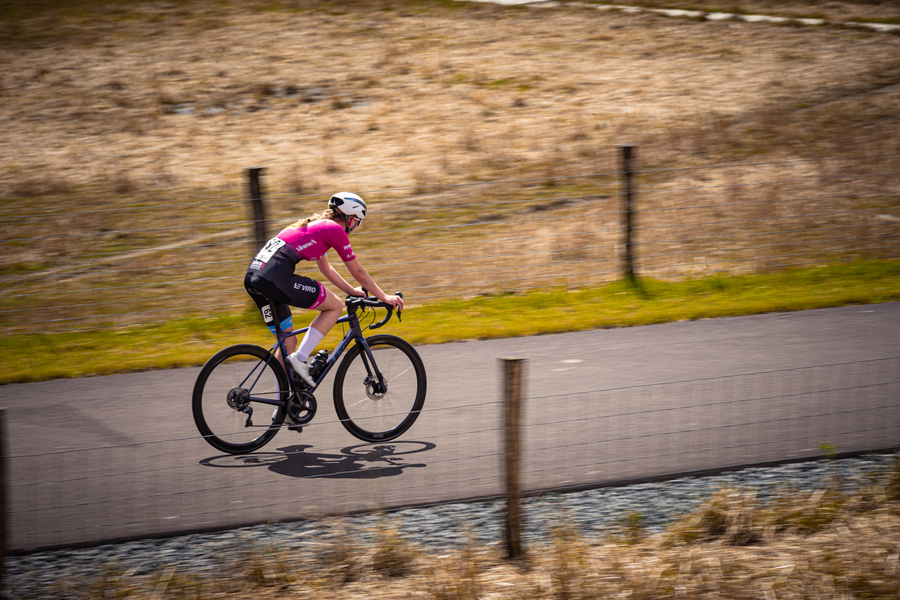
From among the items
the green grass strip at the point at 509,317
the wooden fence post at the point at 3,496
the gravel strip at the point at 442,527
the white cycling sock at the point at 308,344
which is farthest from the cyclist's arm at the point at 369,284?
the green grass strip at the point at 509,317

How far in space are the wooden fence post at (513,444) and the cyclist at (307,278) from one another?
204cm

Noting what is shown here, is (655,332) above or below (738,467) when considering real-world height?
above

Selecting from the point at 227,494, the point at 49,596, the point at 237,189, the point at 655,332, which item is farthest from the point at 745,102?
the point at 49,596

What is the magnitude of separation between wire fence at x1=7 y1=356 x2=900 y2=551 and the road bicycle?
17cm

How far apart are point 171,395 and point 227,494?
2.61m

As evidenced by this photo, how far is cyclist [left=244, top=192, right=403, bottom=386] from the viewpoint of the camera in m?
6.87

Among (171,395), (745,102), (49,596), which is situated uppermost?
(745,102)

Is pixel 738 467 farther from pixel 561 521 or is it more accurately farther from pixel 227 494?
pixel 227 494

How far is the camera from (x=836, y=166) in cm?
1923

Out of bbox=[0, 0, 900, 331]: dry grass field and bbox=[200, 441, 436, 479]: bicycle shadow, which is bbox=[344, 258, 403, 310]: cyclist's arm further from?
bbox=[0, 0, 900, 331]: dry grass field

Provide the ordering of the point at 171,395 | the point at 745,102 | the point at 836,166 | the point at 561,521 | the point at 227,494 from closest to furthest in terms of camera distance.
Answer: the point at 561,521 → the point at 227,494 → the point at 171,395 → the point at 836,166 → the point at 745,102

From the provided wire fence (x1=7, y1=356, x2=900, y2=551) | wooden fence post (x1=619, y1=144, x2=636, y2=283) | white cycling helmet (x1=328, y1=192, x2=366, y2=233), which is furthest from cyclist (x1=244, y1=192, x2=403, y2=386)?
wooden fence post (x1=619, y1=144, x2=636, y2=283)

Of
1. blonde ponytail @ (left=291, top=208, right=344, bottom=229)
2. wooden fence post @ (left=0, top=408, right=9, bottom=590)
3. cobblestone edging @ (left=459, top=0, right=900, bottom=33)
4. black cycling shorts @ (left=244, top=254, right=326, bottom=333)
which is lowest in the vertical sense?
wooden fence post @ (left=0, top=408, right=9, bottom=590)

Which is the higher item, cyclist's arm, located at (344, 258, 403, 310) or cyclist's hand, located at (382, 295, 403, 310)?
cyclist's arm, located at (344, 258, 403, 310)
